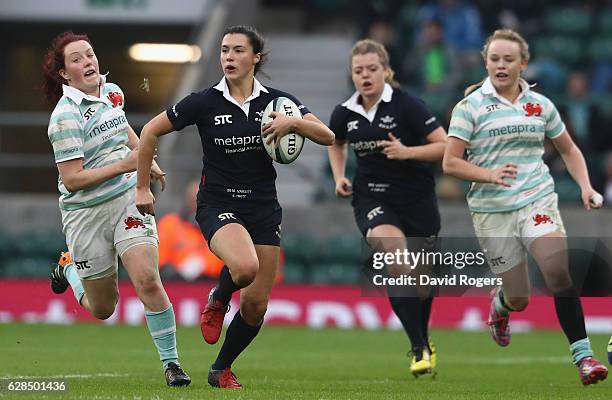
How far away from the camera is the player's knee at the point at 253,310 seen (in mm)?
8719

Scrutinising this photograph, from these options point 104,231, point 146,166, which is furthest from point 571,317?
point 104,231

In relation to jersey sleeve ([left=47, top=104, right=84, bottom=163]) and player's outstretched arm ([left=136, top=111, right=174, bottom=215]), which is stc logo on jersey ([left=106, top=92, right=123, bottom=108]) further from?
player's outstretched arm ([left=136, top=111, right=174, bottom=215])

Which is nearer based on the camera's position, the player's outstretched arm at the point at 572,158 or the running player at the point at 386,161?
the player's outstretched arm at the point at 572,158

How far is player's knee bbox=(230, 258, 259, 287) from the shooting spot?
8.27 metres

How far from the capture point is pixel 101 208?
8.68 metres

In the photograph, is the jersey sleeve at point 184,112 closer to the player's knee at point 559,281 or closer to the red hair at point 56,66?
the red hair at point 56,66

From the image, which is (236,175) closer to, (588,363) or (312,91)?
(588,363)

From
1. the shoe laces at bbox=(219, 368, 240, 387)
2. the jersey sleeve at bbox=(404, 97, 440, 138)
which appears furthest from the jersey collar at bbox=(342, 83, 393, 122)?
the shoe laces at bbox=(219, 368, 240, 387)

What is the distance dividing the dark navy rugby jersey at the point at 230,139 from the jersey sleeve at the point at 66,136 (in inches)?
23.0

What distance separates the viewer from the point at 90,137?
8648 mm

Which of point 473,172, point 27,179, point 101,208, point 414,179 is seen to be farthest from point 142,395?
point 27,179

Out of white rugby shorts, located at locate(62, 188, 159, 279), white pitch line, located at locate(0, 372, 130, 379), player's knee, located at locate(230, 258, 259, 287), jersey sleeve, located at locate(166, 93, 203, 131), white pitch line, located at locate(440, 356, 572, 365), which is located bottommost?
white pitch line, located at locate(0, 372, 130, 379)

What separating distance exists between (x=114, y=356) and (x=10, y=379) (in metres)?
2.88

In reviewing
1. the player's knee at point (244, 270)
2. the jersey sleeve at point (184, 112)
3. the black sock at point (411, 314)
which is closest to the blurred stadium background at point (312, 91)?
the black sock at point (411, 314)
